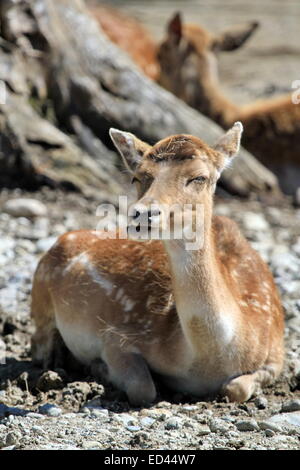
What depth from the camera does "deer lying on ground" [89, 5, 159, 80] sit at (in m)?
16.0

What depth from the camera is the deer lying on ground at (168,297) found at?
536 centimetres

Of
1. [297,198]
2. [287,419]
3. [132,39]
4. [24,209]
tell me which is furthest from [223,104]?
[287,419]

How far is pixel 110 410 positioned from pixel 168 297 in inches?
34.9

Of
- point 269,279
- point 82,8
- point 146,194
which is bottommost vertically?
point 269,279

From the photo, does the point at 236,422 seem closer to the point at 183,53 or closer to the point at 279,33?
the point at 183,53

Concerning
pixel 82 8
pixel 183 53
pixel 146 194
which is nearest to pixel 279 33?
pixel 183 53

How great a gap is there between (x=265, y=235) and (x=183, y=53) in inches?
210

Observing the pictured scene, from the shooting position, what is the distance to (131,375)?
5.77 m

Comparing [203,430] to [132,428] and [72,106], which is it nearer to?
[132,428]

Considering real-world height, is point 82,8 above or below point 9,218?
above

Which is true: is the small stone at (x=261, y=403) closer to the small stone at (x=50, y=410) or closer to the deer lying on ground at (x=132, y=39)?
the small stone at (x=50, y=410)

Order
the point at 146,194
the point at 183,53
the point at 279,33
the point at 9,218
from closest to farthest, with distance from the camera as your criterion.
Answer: the point at 146,194 < the point at 9,218 < the point at 183,53 < the point at 279,33

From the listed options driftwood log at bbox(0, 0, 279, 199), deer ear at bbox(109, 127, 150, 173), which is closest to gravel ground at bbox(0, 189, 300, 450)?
deer ear at bbox(109, 127, 150, 173)
